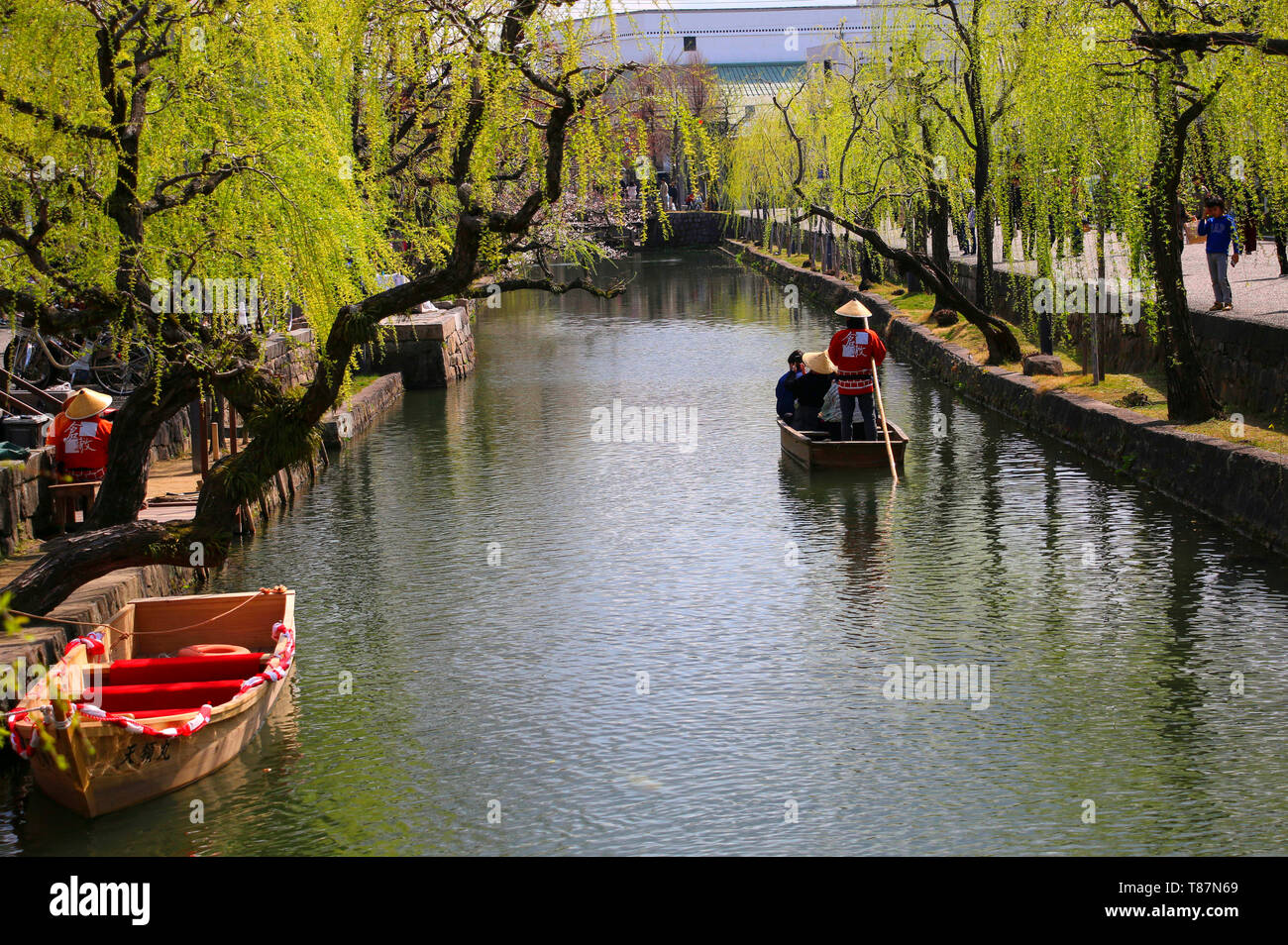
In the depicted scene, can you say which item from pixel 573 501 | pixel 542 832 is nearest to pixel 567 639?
pixel 542 832

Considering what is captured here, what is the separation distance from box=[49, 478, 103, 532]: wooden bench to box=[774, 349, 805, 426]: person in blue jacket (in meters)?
9.41

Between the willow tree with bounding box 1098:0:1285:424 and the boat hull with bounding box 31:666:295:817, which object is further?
the willow tree with bounding box 1098:0:1285:424

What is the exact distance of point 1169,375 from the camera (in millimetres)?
17266

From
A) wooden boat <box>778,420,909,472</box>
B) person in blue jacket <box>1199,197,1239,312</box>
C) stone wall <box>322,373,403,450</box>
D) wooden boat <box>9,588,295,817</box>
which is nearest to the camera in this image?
wooden boat <box>9,588,295,817</box>

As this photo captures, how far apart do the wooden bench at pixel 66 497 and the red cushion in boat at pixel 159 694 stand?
4.81 metres

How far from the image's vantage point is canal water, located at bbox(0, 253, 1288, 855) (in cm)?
909

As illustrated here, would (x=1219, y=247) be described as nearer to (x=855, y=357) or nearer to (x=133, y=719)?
(x=855, y=357)

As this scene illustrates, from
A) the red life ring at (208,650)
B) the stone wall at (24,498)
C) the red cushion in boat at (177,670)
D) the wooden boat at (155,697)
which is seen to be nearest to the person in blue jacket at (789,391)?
the stone wall at (24,498)

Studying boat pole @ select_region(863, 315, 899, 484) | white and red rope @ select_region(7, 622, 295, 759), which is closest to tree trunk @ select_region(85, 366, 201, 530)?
white and red rope @ select_region(7, 622, 295, 759)

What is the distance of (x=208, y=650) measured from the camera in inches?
440

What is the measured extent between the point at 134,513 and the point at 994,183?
16.1 m

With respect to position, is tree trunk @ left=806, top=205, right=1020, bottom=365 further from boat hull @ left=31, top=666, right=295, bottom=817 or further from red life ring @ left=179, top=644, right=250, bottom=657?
A: boat hull @ left=31, top=666, right=295, bottom=817

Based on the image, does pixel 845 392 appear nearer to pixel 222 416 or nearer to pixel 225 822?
pixel 222 416

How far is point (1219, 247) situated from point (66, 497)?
15162 millimetres
